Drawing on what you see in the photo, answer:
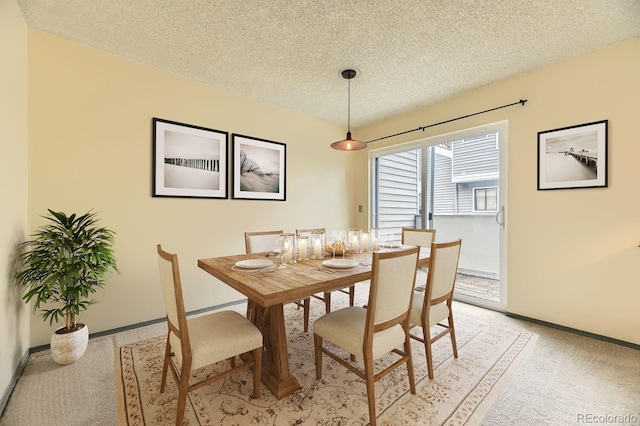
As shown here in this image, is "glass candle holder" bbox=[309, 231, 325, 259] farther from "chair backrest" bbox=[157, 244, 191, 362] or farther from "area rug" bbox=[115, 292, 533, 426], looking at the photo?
"chair backrest" bbox=[157, 244, 191, 362]

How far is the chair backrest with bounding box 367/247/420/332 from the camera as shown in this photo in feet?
4.67

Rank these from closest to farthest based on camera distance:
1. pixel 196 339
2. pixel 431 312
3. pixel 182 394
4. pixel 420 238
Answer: pixel 182 394
pixel 196 339
pixel 431 312
pixel 420 238

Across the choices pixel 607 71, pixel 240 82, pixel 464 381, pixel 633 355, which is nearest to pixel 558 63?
pixel 607 71

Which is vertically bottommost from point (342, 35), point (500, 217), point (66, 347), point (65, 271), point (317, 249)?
point (66, 347)

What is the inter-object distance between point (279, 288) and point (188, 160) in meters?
2.17

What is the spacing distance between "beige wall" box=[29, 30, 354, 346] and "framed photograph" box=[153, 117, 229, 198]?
0.08 meters

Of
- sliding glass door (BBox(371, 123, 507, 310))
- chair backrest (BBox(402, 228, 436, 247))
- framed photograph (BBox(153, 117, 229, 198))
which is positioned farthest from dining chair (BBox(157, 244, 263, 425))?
chair backrest (BBox(402, 228, 436, 247))

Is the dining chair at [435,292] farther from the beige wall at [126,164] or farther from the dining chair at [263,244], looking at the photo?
the beige wall at [126,164]

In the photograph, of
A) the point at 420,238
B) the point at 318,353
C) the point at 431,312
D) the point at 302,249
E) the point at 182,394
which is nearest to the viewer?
the point at 182,394

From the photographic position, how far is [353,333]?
1552 millimetres

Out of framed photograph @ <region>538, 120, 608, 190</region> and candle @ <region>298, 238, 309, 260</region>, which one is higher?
framed photograph @ <region>538, 120, 608, 190</region>

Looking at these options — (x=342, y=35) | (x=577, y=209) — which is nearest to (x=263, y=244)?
(x=342, y=35)

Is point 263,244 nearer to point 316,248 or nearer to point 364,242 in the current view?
point 316,248

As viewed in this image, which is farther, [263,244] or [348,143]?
[263,244]
